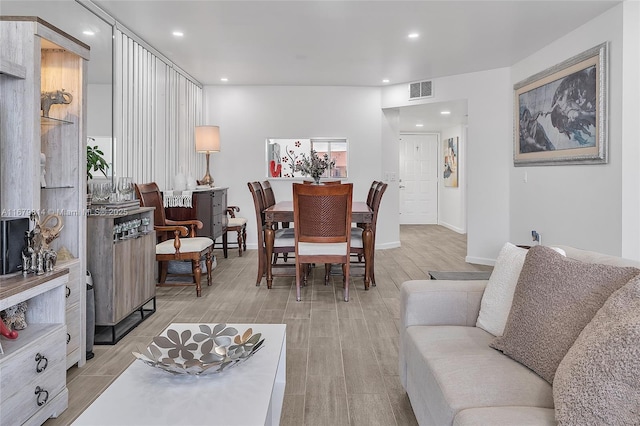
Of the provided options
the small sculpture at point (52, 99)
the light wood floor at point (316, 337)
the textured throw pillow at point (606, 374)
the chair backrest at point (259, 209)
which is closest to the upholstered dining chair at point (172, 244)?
the light wood floor at point (316, 337)

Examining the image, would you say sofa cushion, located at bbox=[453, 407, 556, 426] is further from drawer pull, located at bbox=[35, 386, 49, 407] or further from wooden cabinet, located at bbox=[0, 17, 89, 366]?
wooden cabinet, located at bbox=[0, 17, 89, 366]

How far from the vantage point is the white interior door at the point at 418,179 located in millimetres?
10852

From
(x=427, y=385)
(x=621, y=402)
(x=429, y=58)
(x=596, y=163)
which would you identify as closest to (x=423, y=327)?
(x=427, y=385)

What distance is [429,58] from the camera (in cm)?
529

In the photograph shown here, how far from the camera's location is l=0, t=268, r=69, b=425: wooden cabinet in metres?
1.67

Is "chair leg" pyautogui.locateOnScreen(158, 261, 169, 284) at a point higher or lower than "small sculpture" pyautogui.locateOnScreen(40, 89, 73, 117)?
lower

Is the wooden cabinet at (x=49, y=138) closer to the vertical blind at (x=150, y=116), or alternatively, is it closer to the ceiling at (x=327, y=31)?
the ceiling at (x=327, y=31)

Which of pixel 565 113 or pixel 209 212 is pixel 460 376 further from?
pixel 209 212

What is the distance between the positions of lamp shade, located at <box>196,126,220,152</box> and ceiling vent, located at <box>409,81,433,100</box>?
284 centimetres

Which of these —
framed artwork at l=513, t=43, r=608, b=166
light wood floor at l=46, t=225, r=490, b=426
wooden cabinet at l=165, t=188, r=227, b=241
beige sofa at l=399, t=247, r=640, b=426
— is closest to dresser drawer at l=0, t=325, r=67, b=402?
light wood floor at l=46, t=225, r=490, b=426

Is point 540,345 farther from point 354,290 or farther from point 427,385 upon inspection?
point 354,290

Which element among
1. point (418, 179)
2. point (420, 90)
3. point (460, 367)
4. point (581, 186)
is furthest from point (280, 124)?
point (460, 367)

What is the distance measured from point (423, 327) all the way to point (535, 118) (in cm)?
382

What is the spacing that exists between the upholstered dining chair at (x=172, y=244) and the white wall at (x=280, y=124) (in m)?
2.41
